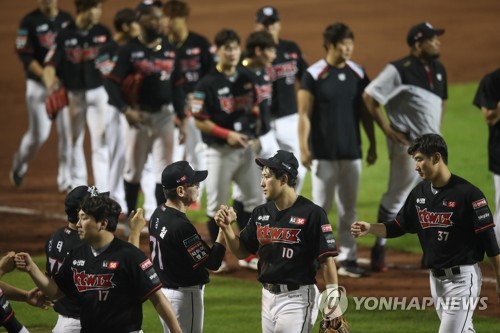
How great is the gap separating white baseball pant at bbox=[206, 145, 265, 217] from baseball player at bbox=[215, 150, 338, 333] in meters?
3.07

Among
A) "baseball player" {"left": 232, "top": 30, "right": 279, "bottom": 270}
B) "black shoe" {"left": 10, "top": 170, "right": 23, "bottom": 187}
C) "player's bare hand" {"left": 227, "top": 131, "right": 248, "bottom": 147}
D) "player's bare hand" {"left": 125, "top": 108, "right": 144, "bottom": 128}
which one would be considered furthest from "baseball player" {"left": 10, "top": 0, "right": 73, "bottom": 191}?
"player's bare hand" {"left": 227, "top": 131, "right": 248, "bottom": 147}

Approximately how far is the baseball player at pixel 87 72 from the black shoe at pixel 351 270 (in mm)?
3122

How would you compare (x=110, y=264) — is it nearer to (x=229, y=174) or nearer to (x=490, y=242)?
(x=490, y=242)

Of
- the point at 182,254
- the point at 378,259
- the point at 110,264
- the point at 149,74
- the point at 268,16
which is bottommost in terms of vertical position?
the point at 378,259

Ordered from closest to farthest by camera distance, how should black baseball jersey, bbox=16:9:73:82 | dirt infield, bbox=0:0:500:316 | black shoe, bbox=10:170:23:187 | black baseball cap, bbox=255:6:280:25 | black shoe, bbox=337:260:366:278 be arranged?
1. black shoe, bbox=337:260:366:278
2. black baseball cap, bbox=255:6:280:25
3. dirt infield, bbox=0:0:500:316
4. black baseball jersey, bbox=16:9:73:82
5. black shoe, bbox=10:170:23:187

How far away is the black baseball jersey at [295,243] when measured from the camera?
6066 mm

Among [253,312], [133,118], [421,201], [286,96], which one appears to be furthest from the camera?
[286,96]

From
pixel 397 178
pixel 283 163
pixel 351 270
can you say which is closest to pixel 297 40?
pixel 397 178

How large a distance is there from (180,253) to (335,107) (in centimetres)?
333

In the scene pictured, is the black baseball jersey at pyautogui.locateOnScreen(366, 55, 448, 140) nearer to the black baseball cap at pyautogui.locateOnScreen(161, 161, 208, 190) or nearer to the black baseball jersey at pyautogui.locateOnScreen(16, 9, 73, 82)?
the black baseball cap at pyautogui.locateOnScreen(161, 161, 208, 190)

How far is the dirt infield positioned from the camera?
11930 mm

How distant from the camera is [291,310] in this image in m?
6.04

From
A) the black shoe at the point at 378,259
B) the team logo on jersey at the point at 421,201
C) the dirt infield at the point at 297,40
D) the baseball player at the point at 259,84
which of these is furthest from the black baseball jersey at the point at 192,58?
the team logo on jersey at the point at 421,201

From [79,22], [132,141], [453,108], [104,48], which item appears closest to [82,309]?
[132,141]
